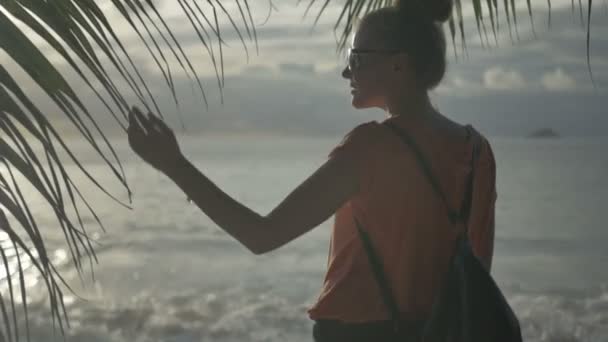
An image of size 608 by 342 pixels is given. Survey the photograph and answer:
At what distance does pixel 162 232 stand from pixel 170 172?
40135 mm

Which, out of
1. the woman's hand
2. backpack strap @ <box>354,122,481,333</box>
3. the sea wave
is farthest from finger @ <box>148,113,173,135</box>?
the sea wave

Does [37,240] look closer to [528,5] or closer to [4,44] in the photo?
[4,44]

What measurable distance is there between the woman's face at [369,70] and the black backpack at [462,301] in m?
0.09

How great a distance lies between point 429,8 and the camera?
183 cm

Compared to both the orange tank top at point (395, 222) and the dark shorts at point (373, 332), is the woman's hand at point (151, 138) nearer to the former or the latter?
the orange tank top at point (395, 222)

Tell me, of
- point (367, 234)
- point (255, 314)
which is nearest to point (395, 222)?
point (367, 234)

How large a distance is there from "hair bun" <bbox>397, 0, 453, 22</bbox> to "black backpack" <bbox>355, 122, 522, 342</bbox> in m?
0.22

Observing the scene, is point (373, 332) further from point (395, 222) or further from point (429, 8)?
point (429, 8)

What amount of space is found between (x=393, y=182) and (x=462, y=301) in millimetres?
230

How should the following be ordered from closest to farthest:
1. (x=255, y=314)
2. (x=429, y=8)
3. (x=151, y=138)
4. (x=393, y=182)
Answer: (x=151, y=138)
(x=393, y=182)
(x=429, y=8)
(x=255, y=314)

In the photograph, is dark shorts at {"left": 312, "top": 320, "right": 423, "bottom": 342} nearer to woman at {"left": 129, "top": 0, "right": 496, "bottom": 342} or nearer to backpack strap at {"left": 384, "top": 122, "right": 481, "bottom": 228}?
woman at {"left": 129, "top": 0, "right": 496, "bottom": 342}

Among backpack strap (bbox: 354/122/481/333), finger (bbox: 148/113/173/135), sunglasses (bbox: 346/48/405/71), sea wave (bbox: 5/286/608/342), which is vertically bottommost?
sea wave (bbox: 5/286/608/342)

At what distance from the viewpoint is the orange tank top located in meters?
1.70

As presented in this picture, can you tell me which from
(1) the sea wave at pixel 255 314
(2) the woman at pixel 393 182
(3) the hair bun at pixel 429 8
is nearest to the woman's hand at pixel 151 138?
(2) the woman at pixel 393 182
